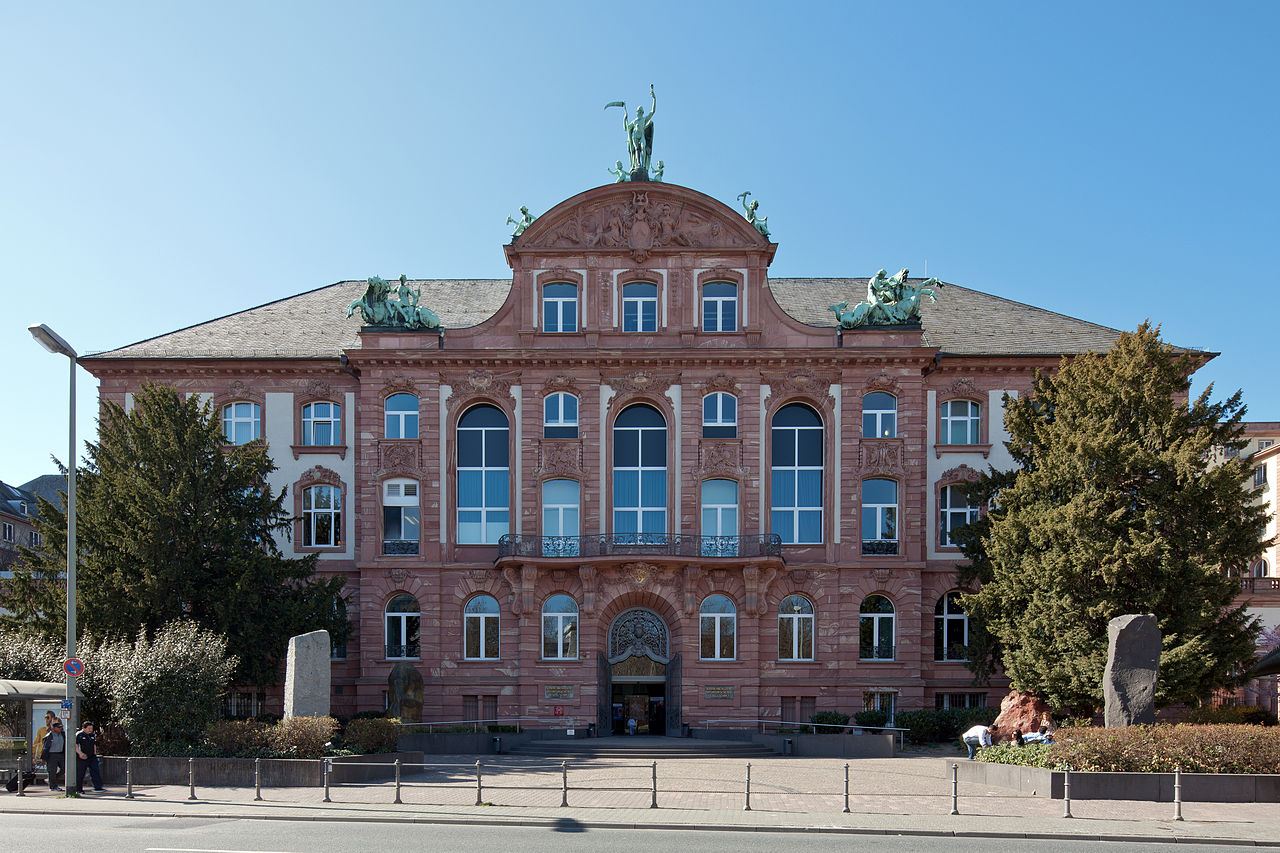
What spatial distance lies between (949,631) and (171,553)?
25815 millimetres

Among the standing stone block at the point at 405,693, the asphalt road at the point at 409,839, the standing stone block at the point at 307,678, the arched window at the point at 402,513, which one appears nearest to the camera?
the asphalt road at the point at 409,839

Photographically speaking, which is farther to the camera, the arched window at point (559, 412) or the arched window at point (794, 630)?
the arched window at point (559, 412)

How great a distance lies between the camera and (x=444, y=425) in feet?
127

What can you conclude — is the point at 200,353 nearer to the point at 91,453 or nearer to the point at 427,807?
the point at 91,453

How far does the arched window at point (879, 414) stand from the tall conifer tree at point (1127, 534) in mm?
6788

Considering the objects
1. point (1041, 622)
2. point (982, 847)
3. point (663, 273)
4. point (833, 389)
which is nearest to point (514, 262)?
point (663, 273)

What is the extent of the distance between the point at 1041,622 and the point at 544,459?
1709cm

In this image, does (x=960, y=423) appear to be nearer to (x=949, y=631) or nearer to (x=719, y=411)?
(x=949, y=631)

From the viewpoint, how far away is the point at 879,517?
3859 centimetres

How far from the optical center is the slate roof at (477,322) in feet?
131

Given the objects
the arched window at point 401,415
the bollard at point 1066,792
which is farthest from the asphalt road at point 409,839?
the arched window at point 401,415

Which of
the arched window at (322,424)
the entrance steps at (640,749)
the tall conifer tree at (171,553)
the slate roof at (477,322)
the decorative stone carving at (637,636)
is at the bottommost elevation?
the entrance steps at (640,749)

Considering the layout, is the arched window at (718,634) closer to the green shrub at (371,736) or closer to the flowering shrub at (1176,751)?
the green shrub at (371,736)

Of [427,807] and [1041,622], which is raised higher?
[1041,622]
